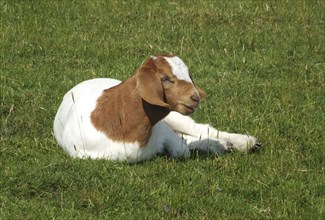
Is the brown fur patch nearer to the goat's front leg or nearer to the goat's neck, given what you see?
the goat's neck

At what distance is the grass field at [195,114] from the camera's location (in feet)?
25.2

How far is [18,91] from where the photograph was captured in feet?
34.3

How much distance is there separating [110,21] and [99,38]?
0.84 m

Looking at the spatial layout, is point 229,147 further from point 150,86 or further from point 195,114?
point 150,86

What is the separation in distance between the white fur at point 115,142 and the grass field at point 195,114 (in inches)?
4.9

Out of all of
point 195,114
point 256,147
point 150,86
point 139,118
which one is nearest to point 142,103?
point 139,118

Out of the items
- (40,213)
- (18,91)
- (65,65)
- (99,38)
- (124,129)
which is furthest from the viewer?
(99,38)

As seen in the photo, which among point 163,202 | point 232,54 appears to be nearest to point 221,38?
point 232,54

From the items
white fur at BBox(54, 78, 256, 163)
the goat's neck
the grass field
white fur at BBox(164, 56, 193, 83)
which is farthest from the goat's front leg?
white fur at BBox(164, 56, 193, 83)

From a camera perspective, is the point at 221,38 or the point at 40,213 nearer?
the point at 40,213

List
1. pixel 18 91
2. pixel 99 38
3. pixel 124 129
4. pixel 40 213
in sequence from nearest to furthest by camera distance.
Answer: pixel 40 213, pixel 124 129, pixel 18 91, pixel 99 38

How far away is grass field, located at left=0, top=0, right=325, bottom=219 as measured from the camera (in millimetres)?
7684

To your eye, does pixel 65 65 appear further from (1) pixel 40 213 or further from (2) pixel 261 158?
(1) pixel 40 213

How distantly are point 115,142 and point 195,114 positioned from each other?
5.77 ft
